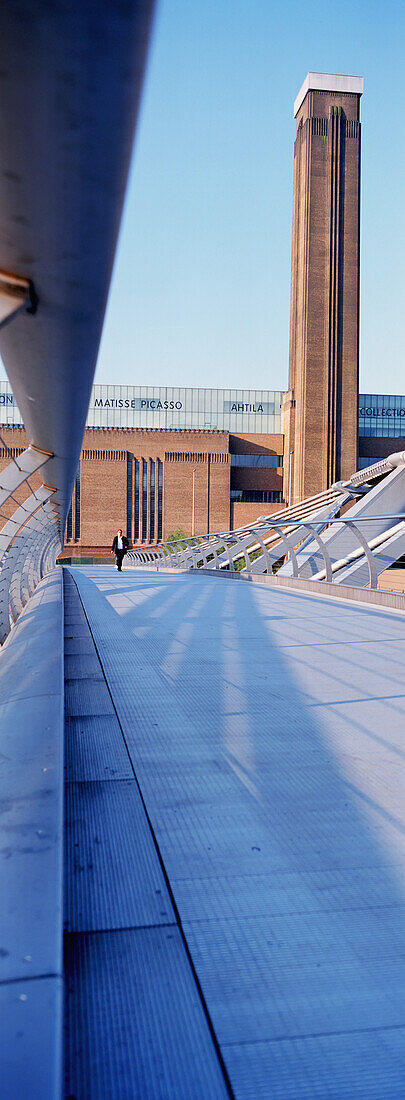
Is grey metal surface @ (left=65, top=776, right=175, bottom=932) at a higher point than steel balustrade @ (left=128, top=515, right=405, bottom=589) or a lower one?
lower

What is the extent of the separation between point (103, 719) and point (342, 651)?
2.11 meters

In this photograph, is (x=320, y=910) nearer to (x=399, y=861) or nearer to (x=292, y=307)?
(x=399, y=861)

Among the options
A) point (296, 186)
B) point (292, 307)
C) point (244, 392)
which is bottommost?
point (244, 392)

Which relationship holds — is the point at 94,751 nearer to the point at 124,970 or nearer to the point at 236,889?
the point at 236,889

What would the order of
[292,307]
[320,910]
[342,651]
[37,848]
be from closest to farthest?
[37,848] → [320,910] → [342,651] → [292,307]

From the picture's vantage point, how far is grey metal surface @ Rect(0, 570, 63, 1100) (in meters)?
0.81

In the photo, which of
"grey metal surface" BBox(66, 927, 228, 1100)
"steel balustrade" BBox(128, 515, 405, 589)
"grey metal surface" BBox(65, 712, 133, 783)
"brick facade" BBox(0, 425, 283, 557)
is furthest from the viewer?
"brick facade" BBox(0, 425, 283, 557)

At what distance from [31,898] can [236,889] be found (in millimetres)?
640

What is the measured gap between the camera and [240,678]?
3676mm

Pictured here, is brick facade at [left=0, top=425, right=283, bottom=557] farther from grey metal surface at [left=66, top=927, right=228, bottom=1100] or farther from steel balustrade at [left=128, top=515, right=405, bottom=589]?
grey metal surface at [left=66, top=927, right=228, bottom=1100]

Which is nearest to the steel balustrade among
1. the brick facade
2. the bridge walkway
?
the bridge walkway

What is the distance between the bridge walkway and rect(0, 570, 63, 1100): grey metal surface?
233 mm

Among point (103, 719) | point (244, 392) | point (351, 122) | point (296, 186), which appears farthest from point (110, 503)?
point (103, 719)

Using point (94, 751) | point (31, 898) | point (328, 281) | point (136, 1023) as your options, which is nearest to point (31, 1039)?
point (31, 898)
